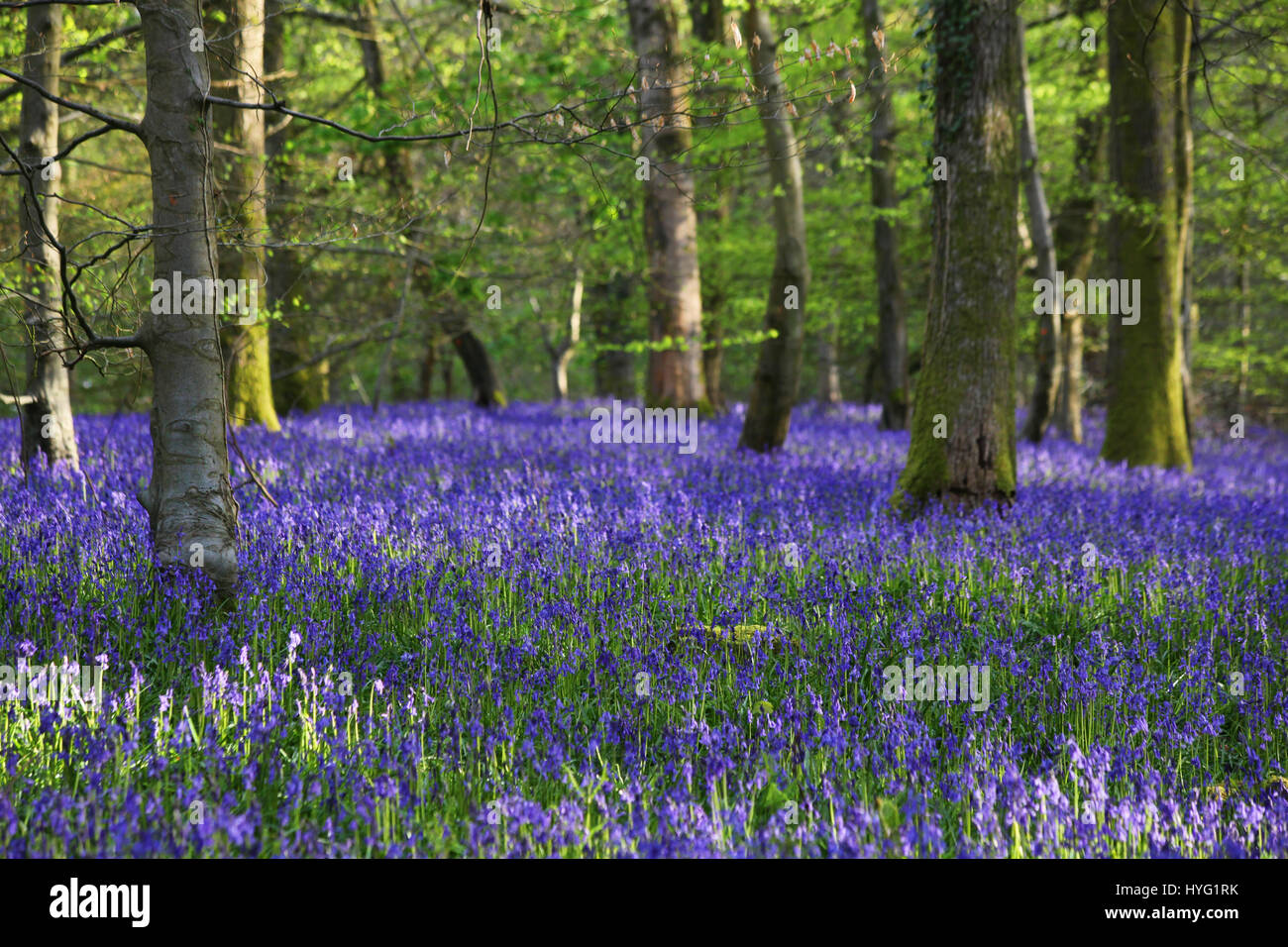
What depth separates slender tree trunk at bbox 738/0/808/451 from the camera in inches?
352

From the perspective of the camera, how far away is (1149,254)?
9.95m

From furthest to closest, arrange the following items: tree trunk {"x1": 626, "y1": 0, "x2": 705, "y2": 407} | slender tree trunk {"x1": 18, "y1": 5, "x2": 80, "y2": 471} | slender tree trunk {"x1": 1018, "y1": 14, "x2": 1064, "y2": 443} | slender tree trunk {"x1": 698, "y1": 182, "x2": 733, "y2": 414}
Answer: slender tree trunk {"x1": 698, "y1": 182, "x2": 733, "y2": 414}
tree trunk {"x1": 626, "y1": 0, "x2": 705, "y2": 407}
slender tree trunk {"x1": 1018, "y1": 14, "x2": 1064, "y2": 443}
slender tree trunk {"x1": 18, "y1": 5, "x2": 80, "y2": 471}

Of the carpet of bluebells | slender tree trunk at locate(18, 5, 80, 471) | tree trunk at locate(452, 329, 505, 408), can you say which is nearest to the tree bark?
the carpet of bluebells

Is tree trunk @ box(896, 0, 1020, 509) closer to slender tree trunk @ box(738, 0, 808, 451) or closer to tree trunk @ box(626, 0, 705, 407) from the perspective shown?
slender tree trunk @ box(738, 0, 808, 451)

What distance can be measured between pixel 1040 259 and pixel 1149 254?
7.11ft

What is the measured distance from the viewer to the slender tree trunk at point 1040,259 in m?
11.6

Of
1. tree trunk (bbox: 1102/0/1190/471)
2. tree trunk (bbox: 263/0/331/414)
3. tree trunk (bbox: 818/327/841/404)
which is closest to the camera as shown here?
tree trunk (bbox: 1102/0/1190/471)

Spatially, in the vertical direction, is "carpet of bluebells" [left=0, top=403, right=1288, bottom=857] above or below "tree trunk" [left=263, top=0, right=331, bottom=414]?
below

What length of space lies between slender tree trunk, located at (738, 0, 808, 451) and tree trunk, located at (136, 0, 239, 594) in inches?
244

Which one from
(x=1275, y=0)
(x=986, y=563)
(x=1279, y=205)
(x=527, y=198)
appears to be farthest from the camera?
(x=1279, y=205)

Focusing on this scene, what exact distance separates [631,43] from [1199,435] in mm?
16282

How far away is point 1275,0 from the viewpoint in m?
5.55
